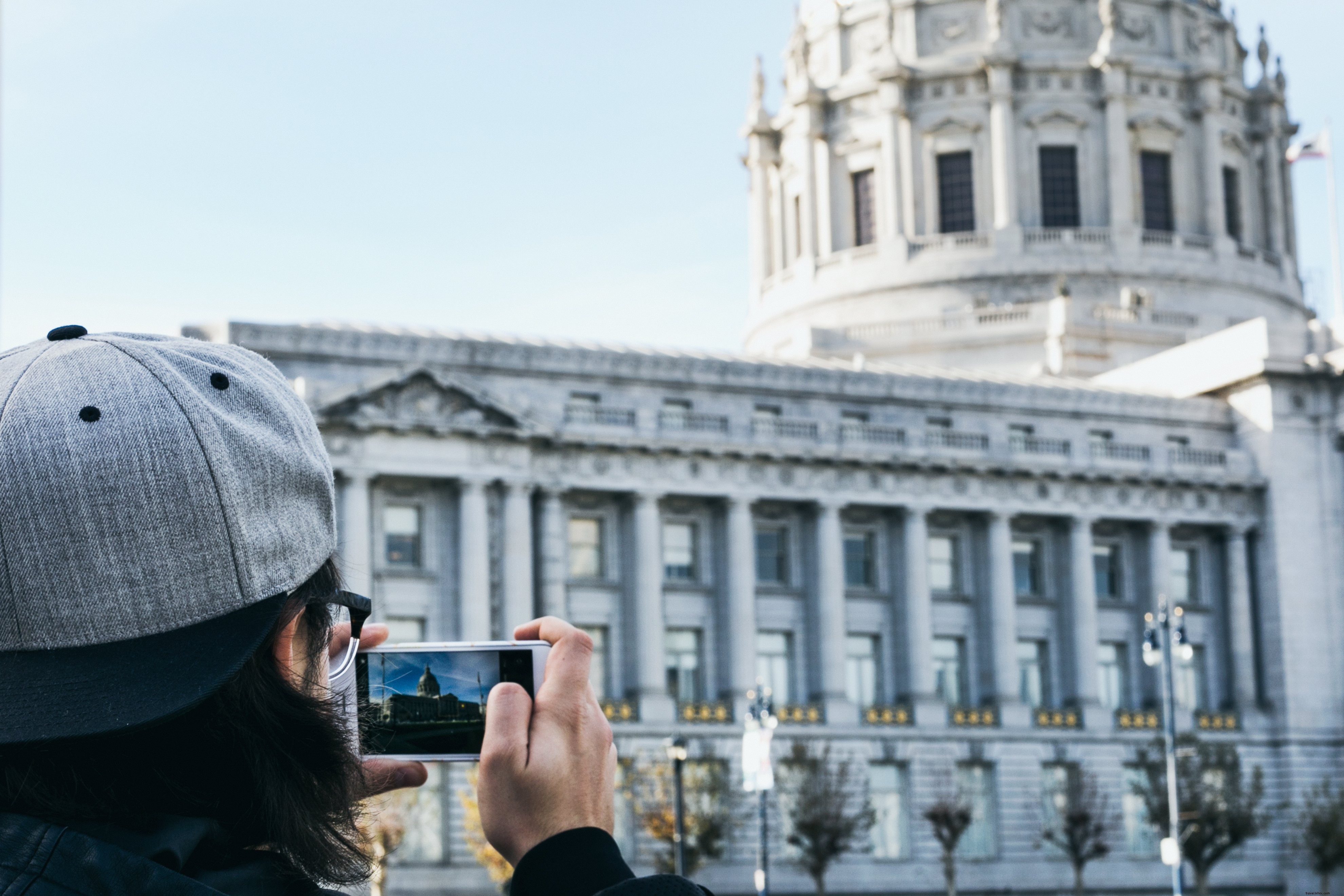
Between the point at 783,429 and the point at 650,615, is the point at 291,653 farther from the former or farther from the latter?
the point at 783,429

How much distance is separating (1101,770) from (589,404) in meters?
19.9

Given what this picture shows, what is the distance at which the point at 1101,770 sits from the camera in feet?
216

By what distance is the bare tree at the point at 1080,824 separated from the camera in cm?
6109

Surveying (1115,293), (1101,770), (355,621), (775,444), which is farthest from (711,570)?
(355,621)

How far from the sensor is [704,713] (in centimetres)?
6131

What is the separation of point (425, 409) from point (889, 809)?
1846 centimetres

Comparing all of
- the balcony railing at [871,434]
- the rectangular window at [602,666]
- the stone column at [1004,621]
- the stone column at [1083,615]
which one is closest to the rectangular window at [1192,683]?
the stone column at [1083,615]

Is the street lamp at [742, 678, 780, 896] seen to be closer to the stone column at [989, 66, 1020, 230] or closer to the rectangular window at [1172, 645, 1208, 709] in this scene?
the rectangular window at [1172, 645, 1208, 709]

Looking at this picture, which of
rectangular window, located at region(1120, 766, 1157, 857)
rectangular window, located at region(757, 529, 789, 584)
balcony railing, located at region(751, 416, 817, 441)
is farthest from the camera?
rectangular window, located at region(1120, 766, 1157, 857)

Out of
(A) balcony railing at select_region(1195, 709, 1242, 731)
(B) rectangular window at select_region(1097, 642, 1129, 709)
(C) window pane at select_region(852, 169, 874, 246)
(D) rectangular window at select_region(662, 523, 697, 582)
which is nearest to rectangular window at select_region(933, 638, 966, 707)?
(B) rectangular window at select_region(1097, 642, 1129, 709)

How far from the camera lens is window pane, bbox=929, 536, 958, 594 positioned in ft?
219

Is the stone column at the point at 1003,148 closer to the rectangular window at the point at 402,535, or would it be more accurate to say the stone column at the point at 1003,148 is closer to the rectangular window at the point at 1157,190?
the rectangular window at the point at 1157,190

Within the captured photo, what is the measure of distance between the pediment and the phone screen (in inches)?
2108

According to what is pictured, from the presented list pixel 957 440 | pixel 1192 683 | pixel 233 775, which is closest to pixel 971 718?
pixel 957 440
